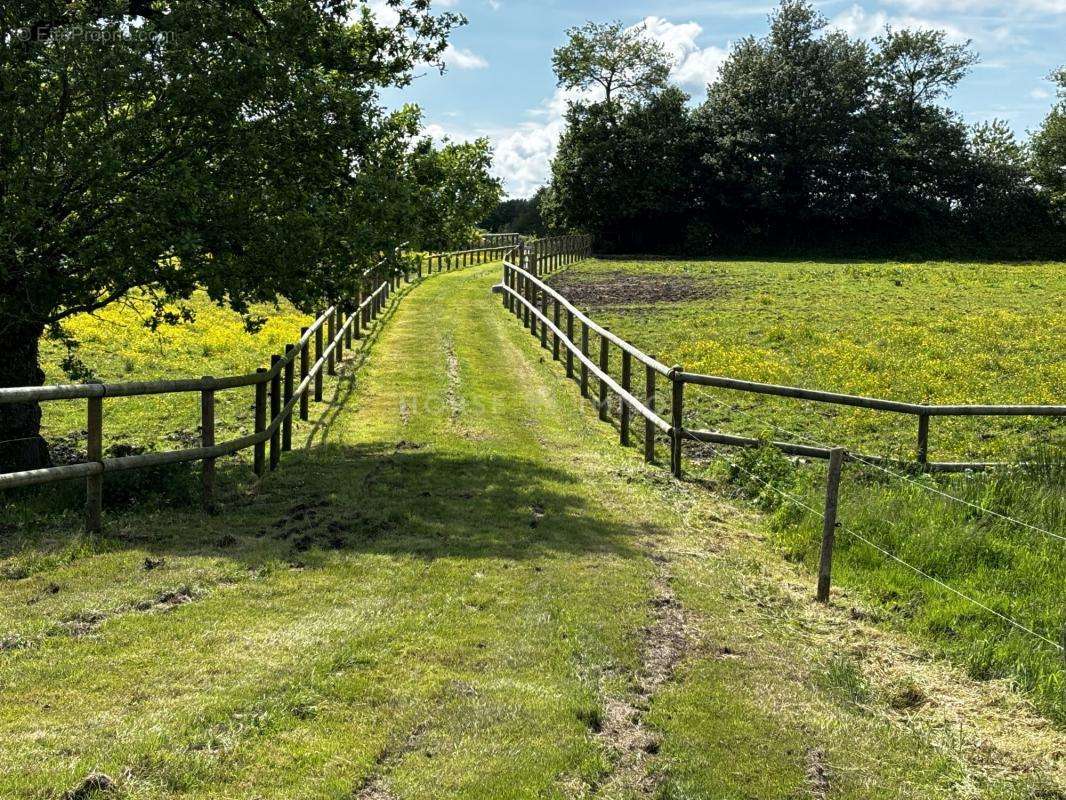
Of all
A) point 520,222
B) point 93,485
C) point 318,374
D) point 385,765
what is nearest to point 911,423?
point 318,374

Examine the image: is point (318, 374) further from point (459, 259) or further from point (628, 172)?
point (628, 172)

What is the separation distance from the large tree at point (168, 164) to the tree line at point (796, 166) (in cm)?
4840

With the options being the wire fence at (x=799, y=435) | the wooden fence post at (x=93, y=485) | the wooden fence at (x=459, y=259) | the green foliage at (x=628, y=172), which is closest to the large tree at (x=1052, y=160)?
the green foliage at (x=628, y=172)

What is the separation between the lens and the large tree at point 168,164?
10.1 meters

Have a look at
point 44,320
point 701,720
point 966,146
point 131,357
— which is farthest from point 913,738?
point 966,146

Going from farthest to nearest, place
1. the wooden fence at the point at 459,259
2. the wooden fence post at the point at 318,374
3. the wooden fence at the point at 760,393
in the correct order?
1. the wooden fence at the point at 459,259
2. the wooden fence post at the point at 318,374
3. the wooden fence at the point at 760,393

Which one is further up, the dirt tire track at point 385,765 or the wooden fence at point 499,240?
the wooden fence at point 499,240

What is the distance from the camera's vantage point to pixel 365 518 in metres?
9.02

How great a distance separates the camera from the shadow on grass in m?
7.83

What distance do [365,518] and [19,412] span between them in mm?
5373

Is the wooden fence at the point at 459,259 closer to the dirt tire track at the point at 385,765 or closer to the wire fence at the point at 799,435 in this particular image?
the wire fence at the point at 799,435

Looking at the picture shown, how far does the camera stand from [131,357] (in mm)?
20281

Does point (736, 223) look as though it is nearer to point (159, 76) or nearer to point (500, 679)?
point (159, 76)

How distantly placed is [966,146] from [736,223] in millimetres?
14920
